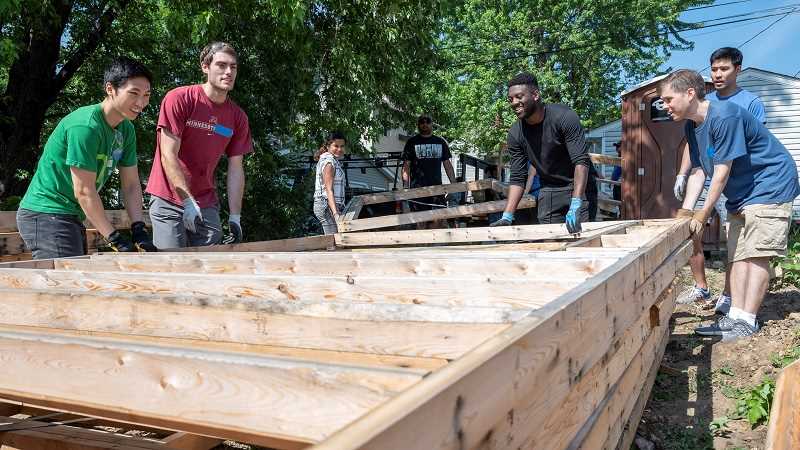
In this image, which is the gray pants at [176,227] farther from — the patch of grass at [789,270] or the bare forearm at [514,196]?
the patch of grass at [789,270]

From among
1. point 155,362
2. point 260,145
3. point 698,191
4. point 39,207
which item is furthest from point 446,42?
point 155,362

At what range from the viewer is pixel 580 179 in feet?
16.2

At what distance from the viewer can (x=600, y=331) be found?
1.88m

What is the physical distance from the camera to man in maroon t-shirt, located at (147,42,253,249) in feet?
13.6

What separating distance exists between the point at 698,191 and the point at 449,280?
4.19 meters

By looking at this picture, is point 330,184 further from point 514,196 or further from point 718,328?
point 718,328

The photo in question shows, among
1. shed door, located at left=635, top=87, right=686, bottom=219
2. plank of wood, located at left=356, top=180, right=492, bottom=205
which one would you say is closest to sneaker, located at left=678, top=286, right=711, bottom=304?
plank of wood, located at left=356, top=180, right=492, bottom=205

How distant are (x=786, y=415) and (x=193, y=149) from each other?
385cm

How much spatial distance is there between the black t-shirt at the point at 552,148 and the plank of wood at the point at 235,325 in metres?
3.78

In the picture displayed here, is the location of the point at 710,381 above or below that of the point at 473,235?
below

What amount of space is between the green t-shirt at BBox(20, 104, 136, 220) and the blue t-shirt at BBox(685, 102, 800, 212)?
411 cm

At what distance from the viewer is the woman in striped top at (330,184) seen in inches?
292

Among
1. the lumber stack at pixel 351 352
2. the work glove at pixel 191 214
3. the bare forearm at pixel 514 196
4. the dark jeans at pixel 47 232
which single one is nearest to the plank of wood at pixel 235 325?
the lumber stack at pixel 351 352

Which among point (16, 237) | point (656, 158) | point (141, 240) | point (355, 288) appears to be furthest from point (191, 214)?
point (656, 158)
